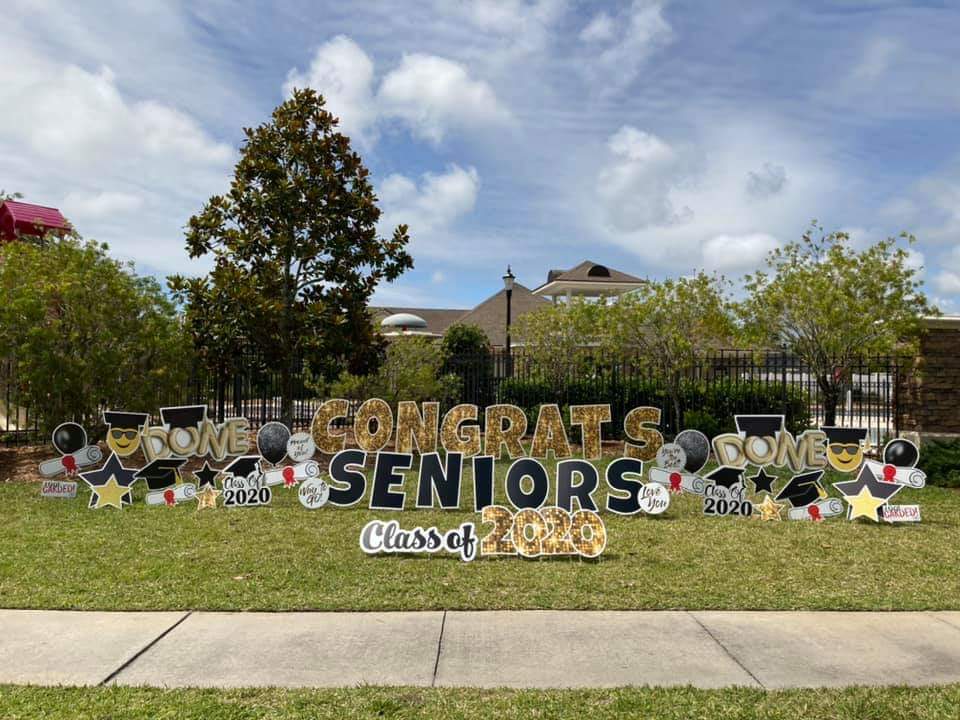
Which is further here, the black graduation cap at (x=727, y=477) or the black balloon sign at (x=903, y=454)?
the black graduation cap at (x=727, y=477)

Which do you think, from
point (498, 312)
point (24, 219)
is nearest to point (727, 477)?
point (24, 219)

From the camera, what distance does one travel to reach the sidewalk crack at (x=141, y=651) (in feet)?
14.8

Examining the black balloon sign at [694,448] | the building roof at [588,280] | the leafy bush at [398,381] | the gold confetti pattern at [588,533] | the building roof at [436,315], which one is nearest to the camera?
the gold confetti pattern at [588,533]

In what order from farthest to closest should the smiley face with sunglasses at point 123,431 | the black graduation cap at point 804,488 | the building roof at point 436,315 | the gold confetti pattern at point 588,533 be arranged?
the building roof at point 436,315, the smiley face with sunglasses at point 123,431, the black graduation cap at point 804,488, the gold confetti pattern at point 588,533

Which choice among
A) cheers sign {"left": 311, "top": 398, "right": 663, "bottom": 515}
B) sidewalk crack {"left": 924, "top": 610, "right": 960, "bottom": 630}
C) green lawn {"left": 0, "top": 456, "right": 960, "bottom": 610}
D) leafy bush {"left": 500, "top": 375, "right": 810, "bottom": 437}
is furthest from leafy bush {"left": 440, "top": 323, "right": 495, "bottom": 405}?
sidewalk crack {"left": 924, "top": 610, "right": 960, "bottom": 630}

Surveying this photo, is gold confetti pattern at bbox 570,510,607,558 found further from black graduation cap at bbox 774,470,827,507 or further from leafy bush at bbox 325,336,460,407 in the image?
leafy bush at bbox 325,336,460,407

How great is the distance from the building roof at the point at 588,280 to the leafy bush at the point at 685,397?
15.4m

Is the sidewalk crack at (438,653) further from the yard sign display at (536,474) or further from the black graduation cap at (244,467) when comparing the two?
the black graduation cap at (244,467)

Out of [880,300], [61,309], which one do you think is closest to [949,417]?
[880,300]

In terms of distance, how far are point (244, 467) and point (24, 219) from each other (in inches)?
784

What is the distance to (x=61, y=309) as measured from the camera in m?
13.3

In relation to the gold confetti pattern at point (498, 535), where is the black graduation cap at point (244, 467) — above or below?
above

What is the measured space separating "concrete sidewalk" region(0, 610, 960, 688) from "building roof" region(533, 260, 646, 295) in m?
28.8

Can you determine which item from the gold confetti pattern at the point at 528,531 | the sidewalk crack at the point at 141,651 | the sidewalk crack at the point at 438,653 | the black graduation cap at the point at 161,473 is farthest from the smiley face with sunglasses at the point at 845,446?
the black graduation cap at the point at 161,473
